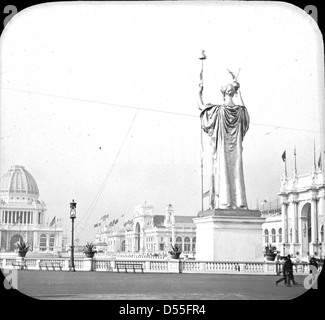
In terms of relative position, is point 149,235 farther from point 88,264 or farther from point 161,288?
point 161,288

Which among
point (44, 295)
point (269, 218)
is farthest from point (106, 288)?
point (269, 218)

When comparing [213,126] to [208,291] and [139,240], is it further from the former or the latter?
[139,240]

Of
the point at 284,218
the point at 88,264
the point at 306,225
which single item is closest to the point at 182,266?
the point at 88,264

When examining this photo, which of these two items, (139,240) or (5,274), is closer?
(5,274)

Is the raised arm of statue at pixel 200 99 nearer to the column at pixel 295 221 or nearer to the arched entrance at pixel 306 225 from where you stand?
the arched entrance at pixel 306 225

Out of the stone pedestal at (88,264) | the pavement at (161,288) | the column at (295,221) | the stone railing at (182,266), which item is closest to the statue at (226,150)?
the stone railing at (182,266)

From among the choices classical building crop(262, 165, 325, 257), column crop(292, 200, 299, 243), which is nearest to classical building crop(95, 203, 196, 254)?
classical building crop(262, 165, 325, 257)

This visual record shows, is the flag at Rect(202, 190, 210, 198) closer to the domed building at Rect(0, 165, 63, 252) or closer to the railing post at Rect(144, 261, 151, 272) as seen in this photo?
the railing post at Rect(144, 261, 151, 272)
